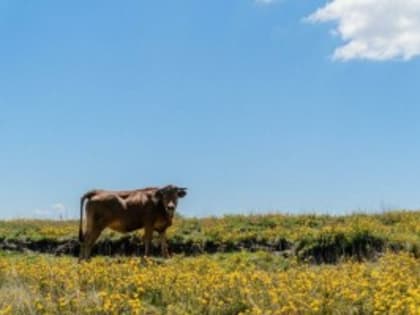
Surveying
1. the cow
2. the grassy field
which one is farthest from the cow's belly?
the grassy field

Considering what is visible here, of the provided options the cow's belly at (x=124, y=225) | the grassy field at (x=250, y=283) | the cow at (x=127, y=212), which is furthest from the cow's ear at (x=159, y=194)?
the grassy field at (x=250, y=283)

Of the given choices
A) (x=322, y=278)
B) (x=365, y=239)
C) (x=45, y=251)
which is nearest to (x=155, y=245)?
(x=45, y=251)

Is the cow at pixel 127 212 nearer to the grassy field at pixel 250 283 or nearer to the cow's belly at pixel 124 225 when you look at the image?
the cow's belly at pixel 124 225

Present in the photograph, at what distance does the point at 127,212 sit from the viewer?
18.2 m

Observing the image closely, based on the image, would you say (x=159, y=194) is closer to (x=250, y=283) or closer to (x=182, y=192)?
(x=182, y=192)

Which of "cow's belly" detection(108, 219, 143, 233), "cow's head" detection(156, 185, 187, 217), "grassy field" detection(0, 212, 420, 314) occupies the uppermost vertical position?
"cow's head" detection(156, 185, 187, 217)

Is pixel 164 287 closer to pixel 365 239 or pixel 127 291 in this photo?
pixel 127 291

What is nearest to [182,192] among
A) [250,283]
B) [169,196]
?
[169,196]

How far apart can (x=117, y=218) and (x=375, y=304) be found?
1117 cm

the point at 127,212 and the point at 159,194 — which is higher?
the point at 159,194

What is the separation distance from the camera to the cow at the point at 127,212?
58.6 ft

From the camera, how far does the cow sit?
17.9 metres

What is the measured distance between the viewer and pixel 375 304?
25.4 ft

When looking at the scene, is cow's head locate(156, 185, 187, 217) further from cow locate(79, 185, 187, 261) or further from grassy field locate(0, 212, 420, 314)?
grassy field locate(0, 212, 420, 314)
